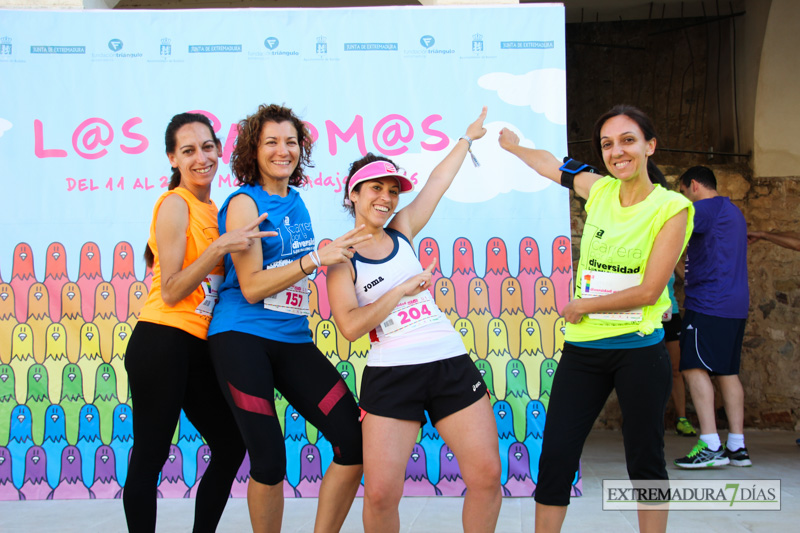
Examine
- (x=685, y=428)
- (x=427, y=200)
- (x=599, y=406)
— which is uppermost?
(x=427, y=200)

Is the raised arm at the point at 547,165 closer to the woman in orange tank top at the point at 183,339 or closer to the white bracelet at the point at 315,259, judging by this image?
the white bracelet at the point at 315,259

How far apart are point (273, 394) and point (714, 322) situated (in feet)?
10.5

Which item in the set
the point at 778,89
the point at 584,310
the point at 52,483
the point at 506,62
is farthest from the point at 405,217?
the point at 778,89

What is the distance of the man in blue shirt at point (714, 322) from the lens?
4.36 m

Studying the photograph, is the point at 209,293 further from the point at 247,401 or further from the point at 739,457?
the point at 739,457

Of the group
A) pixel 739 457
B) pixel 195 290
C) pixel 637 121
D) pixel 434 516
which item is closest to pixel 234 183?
pixel 195 290

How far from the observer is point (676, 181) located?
19.2ft

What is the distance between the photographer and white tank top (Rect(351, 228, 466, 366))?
2.43 metres

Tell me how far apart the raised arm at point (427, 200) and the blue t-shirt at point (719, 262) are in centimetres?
235

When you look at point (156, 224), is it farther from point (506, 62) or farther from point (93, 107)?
point (506, 62)

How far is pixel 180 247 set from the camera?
2486mm

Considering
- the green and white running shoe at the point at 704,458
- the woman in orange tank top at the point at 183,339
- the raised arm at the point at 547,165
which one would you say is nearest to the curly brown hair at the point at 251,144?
the woman in orange tank top at the point at 183,339

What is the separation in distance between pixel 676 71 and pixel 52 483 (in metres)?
6.12

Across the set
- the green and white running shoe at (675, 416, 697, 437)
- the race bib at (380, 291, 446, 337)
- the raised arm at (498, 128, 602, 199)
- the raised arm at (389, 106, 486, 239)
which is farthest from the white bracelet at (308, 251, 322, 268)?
the green and white running shoe at (675, 416, 697, 437)
